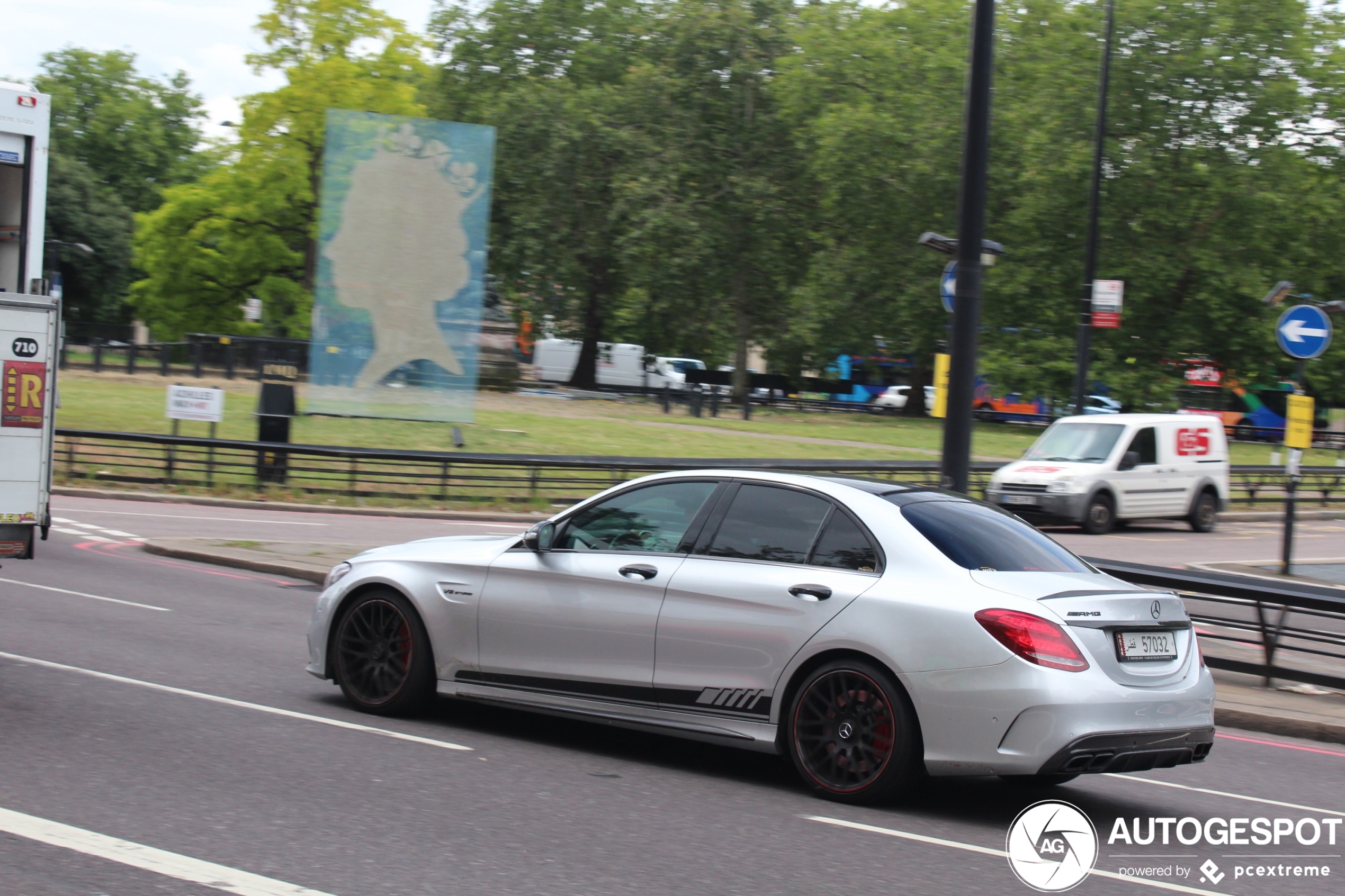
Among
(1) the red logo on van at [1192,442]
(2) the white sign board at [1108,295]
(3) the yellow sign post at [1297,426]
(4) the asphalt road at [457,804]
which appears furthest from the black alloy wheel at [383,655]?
(1) the red logo on van at [1192,442]

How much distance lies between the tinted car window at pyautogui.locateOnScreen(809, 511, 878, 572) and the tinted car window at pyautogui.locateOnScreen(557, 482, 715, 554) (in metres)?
0.72

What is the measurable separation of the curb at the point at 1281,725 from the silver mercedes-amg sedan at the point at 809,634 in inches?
112

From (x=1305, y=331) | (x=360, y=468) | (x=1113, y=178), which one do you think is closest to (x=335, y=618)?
(x=1305, y=331)

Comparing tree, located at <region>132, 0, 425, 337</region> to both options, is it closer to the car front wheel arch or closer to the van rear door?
the van rear door

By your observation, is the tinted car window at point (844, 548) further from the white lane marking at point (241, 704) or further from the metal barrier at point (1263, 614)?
the metal barrier at point (1263, 614)

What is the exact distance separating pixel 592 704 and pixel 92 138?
81.4 metres

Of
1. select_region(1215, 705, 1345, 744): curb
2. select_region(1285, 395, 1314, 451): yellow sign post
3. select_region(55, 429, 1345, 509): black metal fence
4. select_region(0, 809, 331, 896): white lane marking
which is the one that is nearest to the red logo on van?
select_region(55, 429, 1345, 509): black metal fence

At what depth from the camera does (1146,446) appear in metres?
24.1

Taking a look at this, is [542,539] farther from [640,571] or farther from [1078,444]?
[1078,444]

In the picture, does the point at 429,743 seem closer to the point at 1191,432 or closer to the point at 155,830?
the point at 155,830

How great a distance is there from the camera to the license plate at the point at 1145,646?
232 inches

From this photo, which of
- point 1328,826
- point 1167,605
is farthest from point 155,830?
point 1328,826

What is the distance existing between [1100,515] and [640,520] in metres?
18.2

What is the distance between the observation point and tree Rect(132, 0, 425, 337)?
46.3 m
